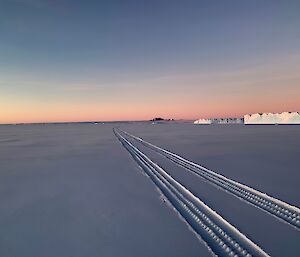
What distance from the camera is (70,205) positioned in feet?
17.4

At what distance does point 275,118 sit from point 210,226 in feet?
213

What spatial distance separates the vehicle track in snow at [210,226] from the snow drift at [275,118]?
192ft

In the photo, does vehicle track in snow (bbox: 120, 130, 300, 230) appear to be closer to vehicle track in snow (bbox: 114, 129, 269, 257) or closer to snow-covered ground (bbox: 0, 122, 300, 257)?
snow-covered ground (bbox: 0, 122, 300, 257)

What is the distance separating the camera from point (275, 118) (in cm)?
6194

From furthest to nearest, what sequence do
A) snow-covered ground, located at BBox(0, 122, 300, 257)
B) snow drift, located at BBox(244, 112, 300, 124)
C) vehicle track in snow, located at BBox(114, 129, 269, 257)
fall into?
snow drift, located at BBox(244, 112, 300, 124) → snow-covered ground, located at BBox(0, 122, 300, 257) → vehicle track in snow, located at BBox(114, 129, 269, 257)

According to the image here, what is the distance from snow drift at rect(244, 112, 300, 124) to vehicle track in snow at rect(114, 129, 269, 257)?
58.7 metres

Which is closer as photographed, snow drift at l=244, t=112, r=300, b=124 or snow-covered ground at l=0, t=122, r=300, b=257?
snow-covered ground at l=0, t=122, r=300, b=257

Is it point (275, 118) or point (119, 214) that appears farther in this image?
point (275, 118)

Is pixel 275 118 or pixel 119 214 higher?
pixel 275 118

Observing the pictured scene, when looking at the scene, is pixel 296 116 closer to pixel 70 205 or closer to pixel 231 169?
pixel 231 169

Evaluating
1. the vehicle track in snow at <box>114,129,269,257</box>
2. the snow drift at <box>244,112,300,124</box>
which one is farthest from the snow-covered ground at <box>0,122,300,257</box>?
the snow drift at <box>244,112,300,124</box>

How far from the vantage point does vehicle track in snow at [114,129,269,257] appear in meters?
3.27

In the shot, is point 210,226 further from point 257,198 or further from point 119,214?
point 257,198

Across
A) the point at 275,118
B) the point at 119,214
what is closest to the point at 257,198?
the point at 119,214
